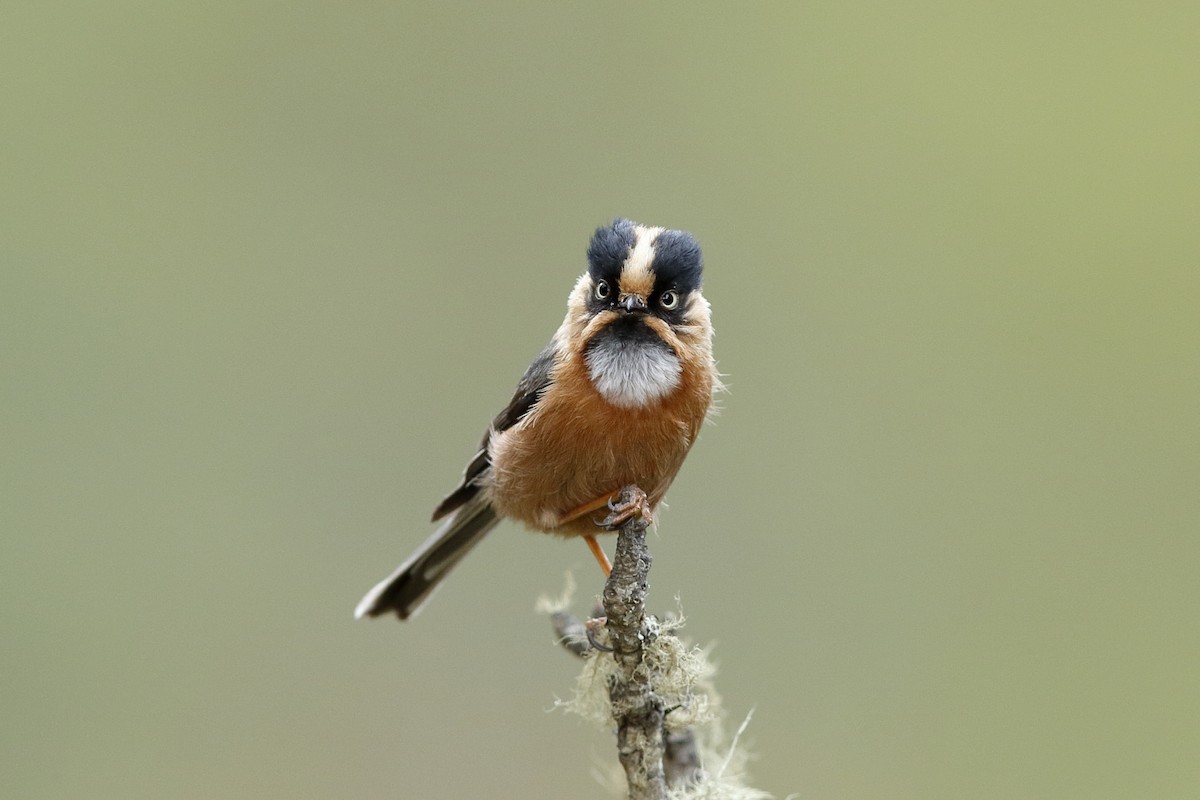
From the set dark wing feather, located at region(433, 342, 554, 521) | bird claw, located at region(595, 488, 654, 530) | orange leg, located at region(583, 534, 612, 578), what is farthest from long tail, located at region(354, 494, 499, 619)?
bird claw, located at region(595, 488, 654, 530)

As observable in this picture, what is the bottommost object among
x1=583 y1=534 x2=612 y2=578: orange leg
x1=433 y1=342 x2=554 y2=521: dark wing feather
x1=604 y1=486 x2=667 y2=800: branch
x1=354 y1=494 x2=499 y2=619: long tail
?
x1=604 y1=486 x2=667 y2=800: branch

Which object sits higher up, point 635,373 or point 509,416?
point 635,373

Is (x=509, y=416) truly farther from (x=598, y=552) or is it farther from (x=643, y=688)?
(x=643, y=688)

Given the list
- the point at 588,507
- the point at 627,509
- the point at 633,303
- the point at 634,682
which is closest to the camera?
the point at 634,682

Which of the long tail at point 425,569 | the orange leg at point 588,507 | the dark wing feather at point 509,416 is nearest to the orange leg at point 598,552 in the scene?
the orange leg at point 588,507

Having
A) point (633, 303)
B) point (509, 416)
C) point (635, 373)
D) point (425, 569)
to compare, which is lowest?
point (425, 569)

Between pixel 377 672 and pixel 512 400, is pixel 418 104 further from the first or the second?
pixel 512 400

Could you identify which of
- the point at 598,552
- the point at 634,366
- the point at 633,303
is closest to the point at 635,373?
the point at 634,366

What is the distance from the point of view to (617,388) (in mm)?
4840

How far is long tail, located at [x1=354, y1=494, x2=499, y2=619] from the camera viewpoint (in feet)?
20.1

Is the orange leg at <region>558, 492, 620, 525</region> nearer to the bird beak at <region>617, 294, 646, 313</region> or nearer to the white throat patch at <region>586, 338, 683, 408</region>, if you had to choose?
the white throat patch at <region>586, 338, 683, 408</region>

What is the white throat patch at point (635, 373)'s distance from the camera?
190 inches

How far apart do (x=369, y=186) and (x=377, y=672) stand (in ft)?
12.9

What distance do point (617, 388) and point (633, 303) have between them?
350mm
